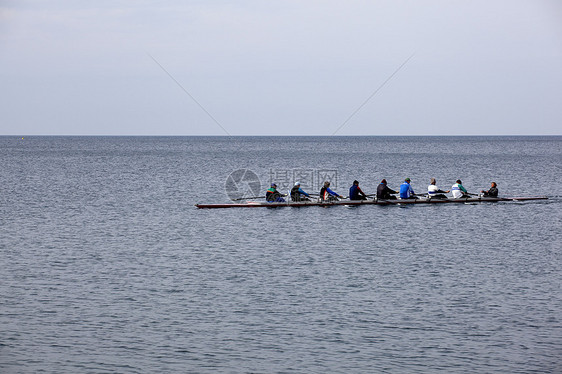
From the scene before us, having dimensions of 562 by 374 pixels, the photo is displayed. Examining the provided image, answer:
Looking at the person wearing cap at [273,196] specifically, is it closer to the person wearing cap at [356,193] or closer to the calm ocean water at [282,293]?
the calm ocean water at [282,293]

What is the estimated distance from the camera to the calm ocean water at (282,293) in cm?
1689

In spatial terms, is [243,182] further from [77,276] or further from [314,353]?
[314,353]

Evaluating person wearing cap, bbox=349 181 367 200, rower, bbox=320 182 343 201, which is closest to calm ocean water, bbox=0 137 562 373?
person wearing cap, bbox=349 181 367 200

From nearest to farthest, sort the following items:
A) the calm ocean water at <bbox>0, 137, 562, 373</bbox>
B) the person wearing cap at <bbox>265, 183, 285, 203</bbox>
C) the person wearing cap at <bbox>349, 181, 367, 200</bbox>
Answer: the calm ocean water at <bbox>0, 137, 562, 373</bbox>, the person wearing cap at <bbox>265, 183, 285, 203</bbox>, the person wearing cap at <bbox>349, 181, 367, 200</bbox>

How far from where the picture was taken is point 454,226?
3884 cm

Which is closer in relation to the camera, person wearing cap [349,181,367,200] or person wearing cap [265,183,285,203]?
person wearing cap [265,183,285,203]

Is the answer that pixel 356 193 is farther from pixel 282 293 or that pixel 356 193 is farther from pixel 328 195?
pixel 282 293

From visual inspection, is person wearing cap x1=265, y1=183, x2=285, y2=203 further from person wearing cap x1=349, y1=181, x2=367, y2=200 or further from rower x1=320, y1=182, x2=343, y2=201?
person wearing cap x1=349, y1=181, x2=367, y2=200

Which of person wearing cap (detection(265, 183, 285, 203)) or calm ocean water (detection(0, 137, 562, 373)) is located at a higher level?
person wearing cap (detection(265, 183, 285, 203))

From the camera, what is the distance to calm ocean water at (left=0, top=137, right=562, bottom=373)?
1689cm

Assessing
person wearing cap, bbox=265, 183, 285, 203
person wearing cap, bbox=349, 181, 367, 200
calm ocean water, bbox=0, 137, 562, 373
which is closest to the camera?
calm ocean water, bbox=0, 137, 562, 373

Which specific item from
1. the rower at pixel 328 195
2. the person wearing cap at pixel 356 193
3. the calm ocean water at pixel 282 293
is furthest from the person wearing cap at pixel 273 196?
the person wearing cap at pixel 356 193

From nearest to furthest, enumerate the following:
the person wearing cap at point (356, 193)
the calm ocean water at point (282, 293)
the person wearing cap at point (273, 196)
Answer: the calm ocean water at point (282, 293) → the person wearing cap at point (273, 196) → the person wearing cap at point (356, 193)

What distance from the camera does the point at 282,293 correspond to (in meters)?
22.6
